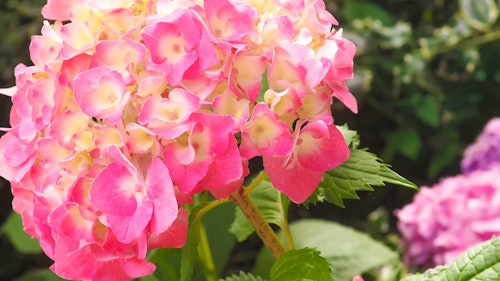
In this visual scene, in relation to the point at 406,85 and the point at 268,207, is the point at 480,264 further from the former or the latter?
the point at 406,85

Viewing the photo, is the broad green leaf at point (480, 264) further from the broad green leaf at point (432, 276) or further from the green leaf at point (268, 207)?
the green leaf at point (268, 207)

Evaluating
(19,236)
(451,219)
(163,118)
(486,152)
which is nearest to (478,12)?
(486,152)

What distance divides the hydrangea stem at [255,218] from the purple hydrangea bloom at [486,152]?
69 centimetres

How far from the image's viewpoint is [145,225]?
1.60 feet

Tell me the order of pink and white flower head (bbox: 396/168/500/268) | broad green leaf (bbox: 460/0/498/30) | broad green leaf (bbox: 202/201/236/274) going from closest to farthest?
1. pink and white flower head (bbox: 396/168/500/268)
2. broad green leaf (bbox: 202/201/236/274)
3. broad green leaf (bbox: 460/0/498/30)

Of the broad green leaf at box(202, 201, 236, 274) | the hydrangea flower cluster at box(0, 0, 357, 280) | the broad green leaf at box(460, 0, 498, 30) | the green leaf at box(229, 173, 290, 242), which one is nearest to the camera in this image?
the hydrangea flower cluster at box(0, 0, 357, 280)

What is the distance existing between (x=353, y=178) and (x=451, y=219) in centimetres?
51

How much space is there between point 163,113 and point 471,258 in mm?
220

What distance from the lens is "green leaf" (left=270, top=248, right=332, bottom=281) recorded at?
0.57 m

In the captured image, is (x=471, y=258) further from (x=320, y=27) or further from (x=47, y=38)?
(x=47, y=38)

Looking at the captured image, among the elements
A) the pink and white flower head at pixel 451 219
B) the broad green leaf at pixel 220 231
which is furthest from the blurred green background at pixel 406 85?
the pink and white flower head at pixel 451 219

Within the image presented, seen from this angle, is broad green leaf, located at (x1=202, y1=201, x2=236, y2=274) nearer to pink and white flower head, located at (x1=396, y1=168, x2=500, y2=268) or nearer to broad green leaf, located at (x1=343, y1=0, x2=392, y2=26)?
pink and white flower head, located at (x1=396, y1=168, x2=500, y2=268)

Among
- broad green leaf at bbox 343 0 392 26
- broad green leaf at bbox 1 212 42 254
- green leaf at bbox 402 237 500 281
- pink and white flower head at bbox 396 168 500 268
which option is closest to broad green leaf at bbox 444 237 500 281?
green leaf at bbox 402 237 500 281

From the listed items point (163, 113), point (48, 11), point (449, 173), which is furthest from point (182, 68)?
point (449, 173)
